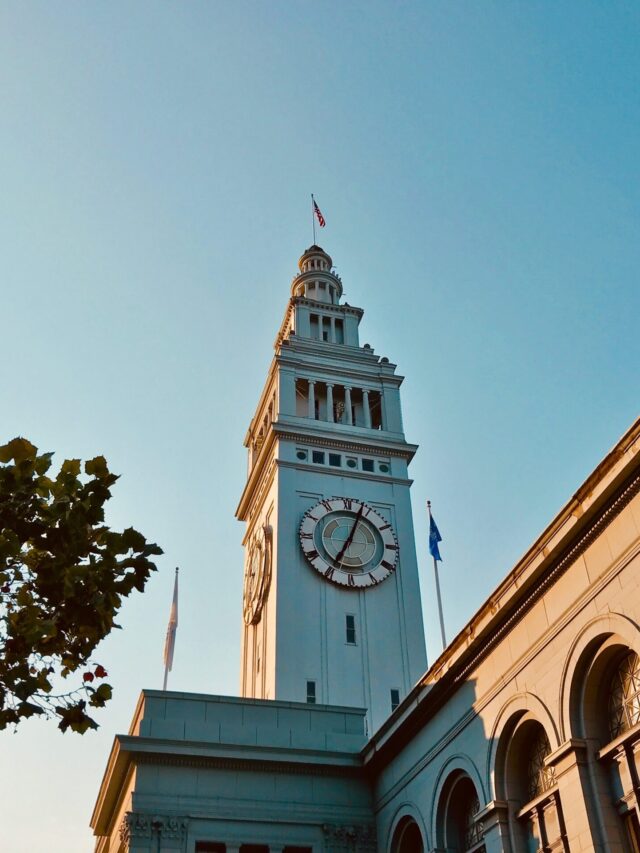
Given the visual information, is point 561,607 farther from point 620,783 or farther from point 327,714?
point 327,714

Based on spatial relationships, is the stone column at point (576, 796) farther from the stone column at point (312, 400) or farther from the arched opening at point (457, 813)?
the stone column at point (312, 400)

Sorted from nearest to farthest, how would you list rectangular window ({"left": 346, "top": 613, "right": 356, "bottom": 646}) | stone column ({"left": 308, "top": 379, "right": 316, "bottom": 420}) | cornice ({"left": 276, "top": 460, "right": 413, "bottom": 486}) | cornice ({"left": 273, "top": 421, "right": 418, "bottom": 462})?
1. rectangular window ({"left": 346, "top": 613, "right": 356, "bottom": 646})
2. cornice ({"left": 276, "top": 460, "right": 413, "bottom": 486})
3. cornice ({"left": 273, "top": 421, "right": 418, "bottom": 462})
4. stone column ({"left": 308, "top": 379, "right": 316, "bottom": 420})

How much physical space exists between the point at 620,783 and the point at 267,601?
30.6 meters

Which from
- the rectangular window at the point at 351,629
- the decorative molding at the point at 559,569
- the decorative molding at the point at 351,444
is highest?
the decorative molding at the point at 351,444

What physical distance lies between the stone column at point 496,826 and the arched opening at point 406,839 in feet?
22.7

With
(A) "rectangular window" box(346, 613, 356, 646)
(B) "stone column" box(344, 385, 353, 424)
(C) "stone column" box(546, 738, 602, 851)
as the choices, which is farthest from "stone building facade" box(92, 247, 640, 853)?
(B) "stone column" box(344, 385, 353, 424)

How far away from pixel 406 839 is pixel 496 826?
844 cm

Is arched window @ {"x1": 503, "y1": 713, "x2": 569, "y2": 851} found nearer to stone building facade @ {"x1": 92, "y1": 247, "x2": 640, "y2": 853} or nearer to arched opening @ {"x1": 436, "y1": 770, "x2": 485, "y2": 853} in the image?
stone building facade @ {"x1": 92, "y1": 247, "x2": 640, "y2": 853}

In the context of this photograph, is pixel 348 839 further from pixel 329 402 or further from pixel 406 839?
pixel 329 402

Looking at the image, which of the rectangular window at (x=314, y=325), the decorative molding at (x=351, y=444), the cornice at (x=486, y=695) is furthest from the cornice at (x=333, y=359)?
the cornice at (x=486, y=695)

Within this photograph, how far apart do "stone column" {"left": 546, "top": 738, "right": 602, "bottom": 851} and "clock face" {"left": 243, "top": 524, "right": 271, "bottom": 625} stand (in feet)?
95.7

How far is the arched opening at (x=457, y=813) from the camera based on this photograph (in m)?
30.1

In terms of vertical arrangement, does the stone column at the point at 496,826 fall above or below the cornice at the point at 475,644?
below

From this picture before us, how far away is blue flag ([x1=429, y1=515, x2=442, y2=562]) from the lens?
47875mm
